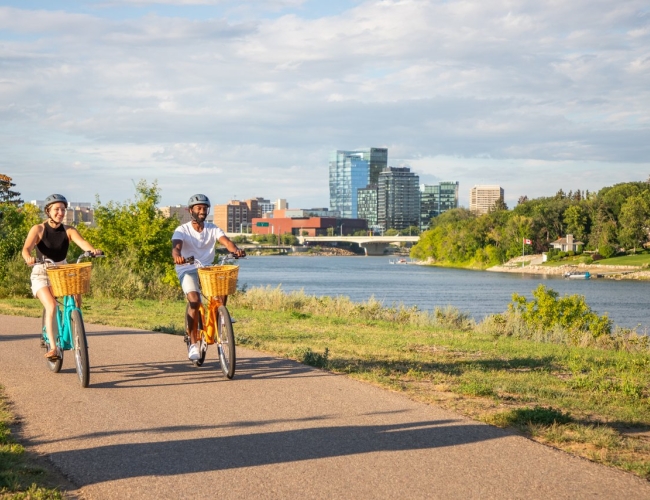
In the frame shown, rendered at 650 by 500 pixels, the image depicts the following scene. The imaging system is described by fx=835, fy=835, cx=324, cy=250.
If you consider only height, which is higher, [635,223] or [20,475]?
[635,223]

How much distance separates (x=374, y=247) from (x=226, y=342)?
170 metres

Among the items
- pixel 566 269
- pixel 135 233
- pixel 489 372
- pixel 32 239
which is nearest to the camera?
pixel 32 239

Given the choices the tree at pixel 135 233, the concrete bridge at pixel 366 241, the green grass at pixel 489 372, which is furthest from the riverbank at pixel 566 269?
the green grass at pixel 489 372

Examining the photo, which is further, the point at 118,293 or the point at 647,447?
the point at 118,293

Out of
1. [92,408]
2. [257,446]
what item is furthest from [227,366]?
[257,446]

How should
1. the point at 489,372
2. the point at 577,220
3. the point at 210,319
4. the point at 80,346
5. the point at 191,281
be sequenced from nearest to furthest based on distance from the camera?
1. the point at 80,346
2. the point at 210,319
3. the point at 191,281
4. the point at 489,372
5. the point at 577,220

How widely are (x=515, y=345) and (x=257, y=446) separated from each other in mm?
7852

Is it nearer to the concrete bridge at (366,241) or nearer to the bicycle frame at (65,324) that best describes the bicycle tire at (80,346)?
the bicycle frame at (65,324)

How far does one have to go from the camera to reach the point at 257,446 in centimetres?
586

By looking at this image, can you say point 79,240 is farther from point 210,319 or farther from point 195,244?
point 210,319

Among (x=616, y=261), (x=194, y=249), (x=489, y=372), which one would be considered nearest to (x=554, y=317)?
(x=489, y=372)

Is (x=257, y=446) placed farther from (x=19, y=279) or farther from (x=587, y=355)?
(x=19, y=279)

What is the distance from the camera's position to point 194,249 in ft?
29.1

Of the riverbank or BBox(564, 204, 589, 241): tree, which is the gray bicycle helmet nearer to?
the riverbank
